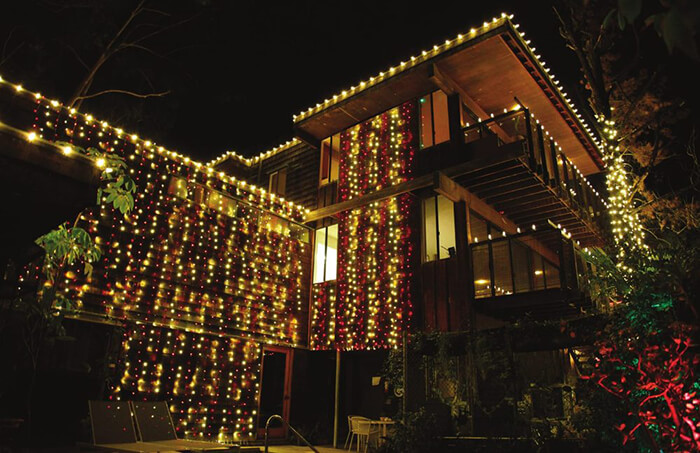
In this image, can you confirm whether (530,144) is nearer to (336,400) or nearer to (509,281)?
(509,281)

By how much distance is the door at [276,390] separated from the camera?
1180 cm

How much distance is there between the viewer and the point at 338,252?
42.4ft

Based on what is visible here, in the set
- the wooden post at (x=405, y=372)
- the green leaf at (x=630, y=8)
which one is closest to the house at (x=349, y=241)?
the wooden post at (x=405, y=372)

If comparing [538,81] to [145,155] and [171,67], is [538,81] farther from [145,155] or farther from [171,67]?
[171,67]

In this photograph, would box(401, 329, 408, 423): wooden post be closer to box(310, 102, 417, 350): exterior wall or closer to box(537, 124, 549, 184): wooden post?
box(310, 102, 417, 350): exterior wall

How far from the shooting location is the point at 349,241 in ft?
41.9

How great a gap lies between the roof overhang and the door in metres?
6.42

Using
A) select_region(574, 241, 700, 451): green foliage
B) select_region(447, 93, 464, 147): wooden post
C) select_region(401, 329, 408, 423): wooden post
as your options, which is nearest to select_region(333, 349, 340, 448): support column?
select_region(401, 329, 408, 423): wooden post

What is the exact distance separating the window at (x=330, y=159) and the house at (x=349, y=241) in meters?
0.06

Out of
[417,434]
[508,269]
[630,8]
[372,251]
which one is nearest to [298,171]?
[372,251]

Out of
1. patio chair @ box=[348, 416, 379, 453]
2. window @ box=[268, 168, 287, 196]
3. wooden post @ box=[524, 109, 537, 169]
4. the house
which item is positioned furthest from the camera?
window @ box=[268, 168, 287, 196]

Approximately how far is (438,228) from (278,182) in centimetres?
628

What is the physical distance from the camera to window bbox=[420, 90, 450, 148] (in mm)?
12094

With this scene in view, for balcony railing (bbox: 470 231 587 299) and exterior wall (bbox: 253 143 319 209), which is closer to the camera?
balcony railing (bbox: 470 231 587 299)
